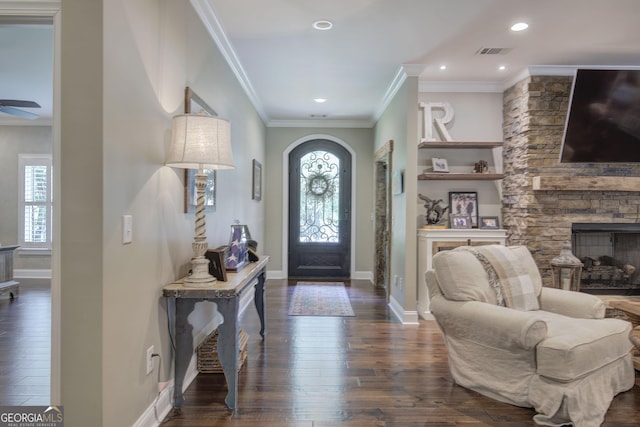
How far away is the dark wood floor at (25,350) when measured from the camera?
255cm

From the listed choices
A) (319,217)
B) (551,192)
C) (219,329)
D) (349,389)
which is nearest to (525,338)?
(349,389)

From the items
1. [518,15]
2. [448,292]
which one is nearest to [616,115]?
[518,15]

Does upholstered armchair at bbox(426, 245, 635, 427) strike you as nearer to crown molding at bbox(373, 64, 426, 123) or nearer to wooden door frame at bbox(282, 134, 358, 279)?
crown molding at bbox(373, 64, 426, 123)

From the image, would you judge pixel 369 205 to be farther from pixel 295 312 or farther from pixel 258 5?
pixel 258 5

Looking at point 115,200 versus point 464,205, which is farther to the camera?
point 464,205

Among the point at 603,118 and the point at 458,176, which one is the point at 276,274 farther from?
the point at 603,118

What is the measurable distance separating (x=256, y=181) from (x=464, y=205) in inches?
110

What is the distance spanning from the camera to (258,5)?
2922mm

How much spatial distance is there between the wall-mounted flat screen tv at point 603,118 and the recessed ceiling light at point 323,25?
8.76ft

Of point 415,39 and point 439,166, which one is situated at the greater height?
point 415,39

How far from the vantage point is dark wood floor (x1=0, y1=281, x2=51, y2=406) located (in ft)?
8.36

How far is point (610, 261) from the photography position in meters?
4.59

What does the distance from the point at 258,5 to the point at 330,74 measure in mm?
1636

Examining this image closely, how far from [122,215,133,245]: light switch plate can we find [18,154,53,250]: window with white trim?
613 cm
